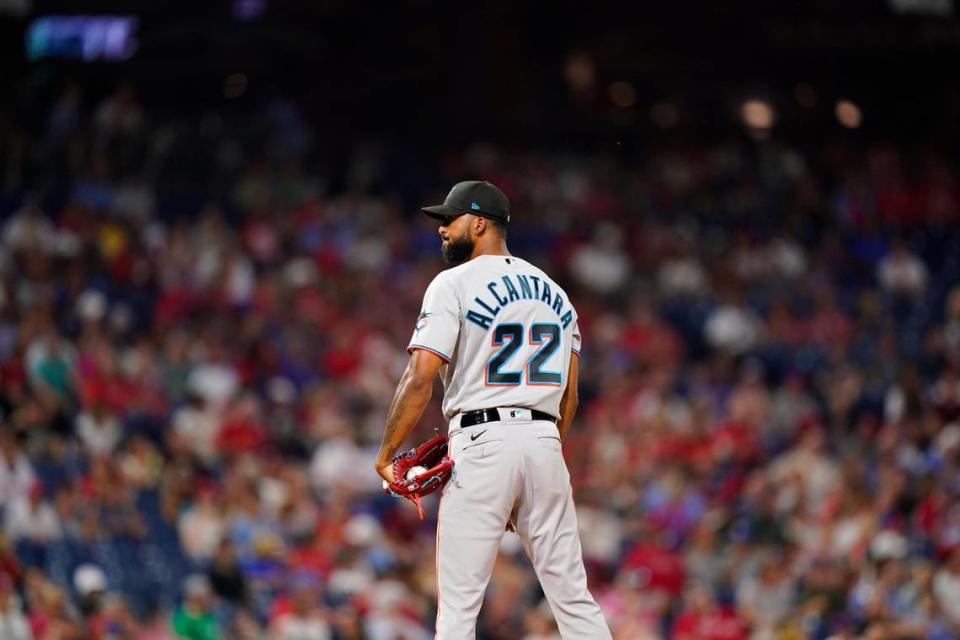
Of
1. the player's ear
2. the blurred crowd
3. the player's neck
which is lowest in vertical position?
the blurred crowd

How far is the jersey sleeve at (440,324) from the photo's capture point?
497 centimetres

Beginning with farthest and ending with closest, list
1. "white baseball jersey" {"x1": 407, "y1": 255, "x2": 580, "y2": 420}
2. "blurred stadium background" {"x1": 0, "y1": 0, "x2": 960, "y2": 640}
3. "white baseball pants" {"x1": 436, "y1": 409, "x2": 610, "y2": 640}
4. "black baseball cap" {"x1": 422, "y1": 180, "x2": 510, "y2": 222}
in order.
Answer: "blurred stadium background" {"x1": 0, "y1": 0, "x2": 960, "y2": 640} < "black baseball cap" {"x1": 422, "y1": 180, "x2": 510, "y2": 222} < "white baseball jersey" {"x1": 407, "y1": 255, "x2": 580, "y2": 420} < "white baseball pants" {"x1": 436, "y1": 409, "x2": 610, "y2": 640}

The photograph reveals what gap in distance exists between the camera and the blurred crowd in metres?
10.4

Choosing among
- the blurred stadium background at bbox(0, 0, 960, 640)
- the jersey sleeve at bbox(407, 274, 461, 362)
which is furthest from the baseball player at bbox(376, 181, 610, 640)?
the blurred stadium background at bbox(0, 0, 960, 640)

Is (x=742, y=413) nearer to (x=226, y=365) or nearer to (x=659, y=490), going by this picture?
(x=659, y=490)

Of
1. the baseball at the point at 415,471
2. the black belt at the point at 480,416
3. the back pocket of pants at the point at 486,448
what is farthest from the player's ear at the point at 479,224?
the baseball at the point at 415,471

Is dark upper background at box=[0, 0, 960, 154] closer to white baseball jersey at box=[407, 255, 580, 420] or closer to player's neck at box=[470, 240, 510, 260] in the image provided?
player's neck at box=[470, 240, 510, 260]

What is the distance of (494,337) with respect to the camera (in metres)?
5.09

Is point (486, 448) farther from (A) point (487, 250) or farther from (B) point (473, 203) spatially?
(B) point (473, 203)

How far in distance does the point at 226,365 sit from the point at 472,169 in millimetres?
5079

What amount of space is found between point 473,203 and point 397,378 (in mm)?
8155

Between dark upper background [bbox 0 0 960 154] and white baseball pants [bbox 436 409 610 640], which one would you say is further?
dark upper background [bbox 0 0 960 154]

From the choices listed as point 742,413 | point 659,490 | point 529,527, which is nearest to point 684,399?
point 742,413

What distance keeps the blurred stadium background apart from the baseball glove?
4760 mm
